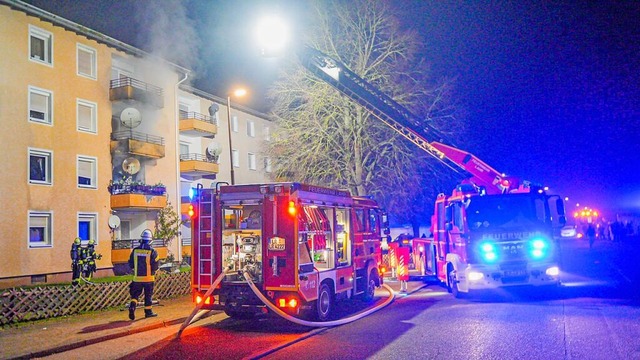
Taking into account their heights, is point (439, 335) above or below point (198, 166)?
below

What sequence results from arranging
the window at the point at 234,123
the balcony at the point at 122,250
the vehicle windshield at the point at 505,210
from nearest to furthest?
1. the vehicle windshield at the point at 505,210
2. the balcony at the point at 122,250
3. the window at the point at 234,123

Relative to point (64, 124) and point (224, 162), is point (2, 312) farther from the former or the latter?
point (224, 162)

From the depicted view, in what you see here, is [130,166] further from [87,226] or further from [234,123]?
[234,123]

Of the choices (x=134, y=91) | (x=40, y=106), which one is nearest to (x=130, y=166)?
(x=134, y=91)

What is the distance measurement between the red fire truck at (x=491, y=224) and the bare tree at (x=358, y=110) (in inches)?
413

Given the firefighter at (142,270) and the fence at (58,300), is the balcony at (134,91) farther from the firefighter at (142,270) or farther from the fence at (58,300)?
the firefighter at (142,270)

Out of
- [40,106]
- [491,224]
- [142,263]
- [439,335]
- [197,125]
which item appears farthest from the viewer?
[197,125]

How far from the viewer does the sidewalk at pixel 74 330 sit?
9094 millimetres

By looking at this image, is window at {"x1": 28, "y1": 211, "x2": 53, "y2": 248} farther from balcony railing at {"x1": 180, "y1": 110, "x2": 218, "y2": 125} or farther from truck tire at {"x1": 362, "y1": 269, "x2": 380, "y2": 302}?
truck tire at {"x1": 362, "y1": 269, "x2": 380, "y2": 302}

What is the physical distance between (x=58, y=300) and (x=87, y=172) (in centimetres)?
1348

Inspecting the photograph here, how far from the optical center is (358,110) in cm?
2511

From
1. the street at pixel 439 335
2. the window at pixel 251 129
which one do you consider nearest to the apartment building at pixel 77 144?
the window at pixel 251 129

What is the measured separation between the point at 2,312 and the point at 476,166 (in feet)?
36.7

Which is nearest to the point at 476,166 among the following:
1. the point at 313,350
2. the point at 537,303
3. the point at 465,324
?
the point at 537,303
